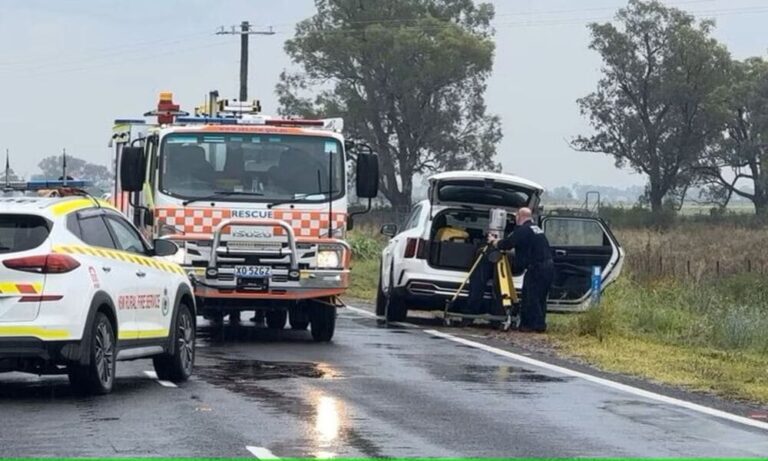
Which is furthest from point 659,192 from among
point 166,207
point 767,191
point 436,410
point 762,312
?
point 436,410

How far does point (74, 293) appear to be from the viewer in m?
12.2

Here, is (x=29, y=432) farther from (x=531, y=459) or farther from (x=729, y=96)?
(x=729, y=96)

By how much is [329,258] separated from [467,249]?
157 inches

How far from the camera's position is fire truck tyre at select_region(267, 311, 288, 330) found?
21734 millimetres

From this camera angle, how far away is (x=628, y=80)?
235ft

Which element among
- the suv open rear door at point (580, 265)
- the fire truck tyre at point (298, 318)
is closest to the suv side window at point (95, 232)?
the fire truck tyre at point (298, 318)

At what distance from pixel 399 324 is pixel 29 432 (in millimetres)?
12103

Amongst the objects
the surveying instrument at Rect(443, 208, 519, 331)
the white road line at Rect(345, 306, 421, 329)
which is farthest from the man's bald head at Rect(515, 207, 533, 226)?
the white road line at Rect(345, 306, 421, 329)

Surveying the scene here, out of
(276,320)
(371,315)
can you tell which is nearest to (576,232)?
(371,315)

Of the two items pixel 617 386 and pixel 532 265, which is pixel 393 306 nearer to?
pixel 532 265

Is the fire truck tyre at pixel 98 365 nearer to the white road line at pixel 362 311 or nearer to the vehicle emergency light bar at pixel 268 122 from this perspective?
the vehicle emergency light bar at pixel 268 122

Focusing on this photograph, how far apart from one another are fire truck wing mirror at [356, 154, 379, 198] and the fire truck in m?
0.01

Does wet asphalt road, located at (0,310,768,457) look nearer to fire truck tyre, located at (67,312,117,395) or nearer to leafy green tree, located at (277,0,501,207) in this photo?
fire truck tyre, located at (67,312,117,395)

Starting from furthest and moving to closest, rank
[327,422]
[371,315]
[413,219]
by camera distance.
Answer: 1. [371,315]
2. [413,219]
3. [327,422]
